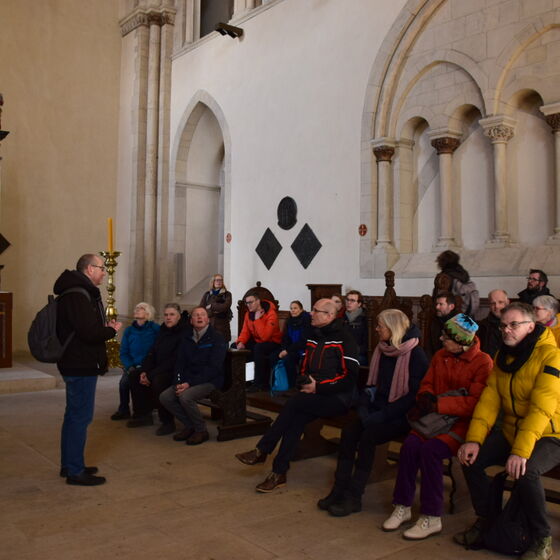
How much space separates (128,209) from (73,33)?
12.6 feet

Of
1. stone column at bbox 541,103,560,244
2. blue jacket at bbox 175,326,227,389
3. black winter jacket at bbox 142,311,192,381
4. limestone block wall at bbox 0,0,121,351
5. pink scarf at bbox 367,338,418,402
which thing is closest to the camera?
pink scarf at bbox 367,338,418,402

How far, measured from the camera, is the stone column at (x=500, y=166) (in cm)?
725

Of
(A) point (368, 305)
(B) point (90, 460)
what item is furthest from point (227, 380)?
(A) point (368, 305)

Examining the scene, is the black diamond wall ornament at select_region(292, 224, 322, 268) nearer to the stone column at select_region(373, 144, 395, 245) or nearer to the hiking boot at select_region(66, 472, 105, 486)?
the stone column at select_region(373, 144, 395, 245)

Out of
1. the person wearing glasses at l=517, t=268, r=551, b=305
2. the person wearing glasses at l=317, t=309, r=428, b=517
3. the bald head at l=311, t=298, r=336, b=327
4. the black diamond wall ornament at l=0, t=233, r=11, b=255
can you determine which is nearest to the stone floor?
the person wearing glasses at l=317, t=309, r=428, b=517

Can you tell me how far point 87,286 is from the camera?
13.4 ft

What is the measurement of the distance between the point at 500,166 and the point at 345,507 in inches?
197

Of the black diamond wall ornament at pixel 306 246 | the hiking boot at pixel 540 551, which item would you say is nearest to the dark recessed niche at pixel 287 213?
the black diamond wall ornament at pixel 306 246

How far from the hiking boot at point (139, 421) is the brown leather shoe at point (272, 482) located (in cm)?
212

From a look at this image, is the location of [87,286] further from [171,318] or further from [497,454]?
[497,454]

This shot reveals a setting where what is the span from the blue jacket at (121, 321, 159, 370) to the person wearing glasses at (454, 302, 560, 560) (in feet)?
11.9

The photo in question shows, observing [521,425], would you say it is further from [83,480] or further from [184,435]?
[184,435]

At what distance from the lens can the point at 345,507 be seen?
357cm

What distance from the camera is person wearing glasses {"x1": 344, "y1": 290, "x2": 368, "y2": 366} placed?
659cm
